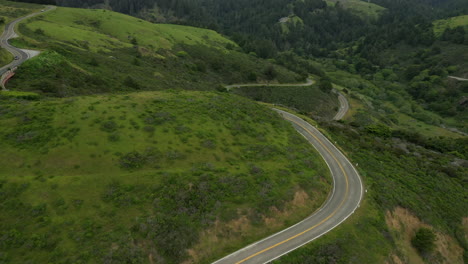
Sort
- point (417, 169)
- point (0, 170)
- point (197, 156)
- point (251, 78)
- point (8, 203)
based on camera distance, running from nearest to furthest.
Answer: point (8, 203), point (0, 170), point (197, 156), point (417, 169), point (251, 78)

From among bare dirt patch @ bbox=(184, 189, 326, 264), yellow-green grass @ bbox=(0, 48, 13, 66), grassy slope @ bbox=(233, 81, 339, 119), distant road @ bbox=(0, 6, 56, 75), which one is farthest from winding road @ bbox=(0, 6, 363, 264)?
grassy slope @ bbox=(233, 81, 339, 119)

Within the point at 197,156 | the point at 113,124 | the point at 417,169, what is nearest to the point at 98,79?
the point at 113,124

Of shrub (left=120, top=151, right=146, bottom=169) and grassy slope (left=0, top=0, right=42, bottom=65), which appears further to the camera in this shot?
grassy slope (left=0, top=0, right=42, bottom=65)

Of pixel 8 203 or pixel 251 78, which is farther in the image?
pixel 251 78

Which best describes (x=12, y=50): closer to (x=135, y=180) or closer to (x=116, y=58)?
(x=116, y=58)

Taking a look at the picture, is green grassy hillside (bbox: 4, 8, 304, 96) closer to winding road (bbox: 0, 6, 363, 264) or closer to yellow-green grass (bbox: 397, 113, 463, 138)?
winding road (bbox: 0, 6, 363, 264)

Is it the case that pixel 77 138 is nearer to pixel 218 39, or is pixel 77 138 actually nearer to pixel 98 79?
pixel 98 79

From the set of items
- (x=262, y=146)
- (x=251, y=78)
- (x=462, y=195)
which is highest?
(x=262, y=146)
